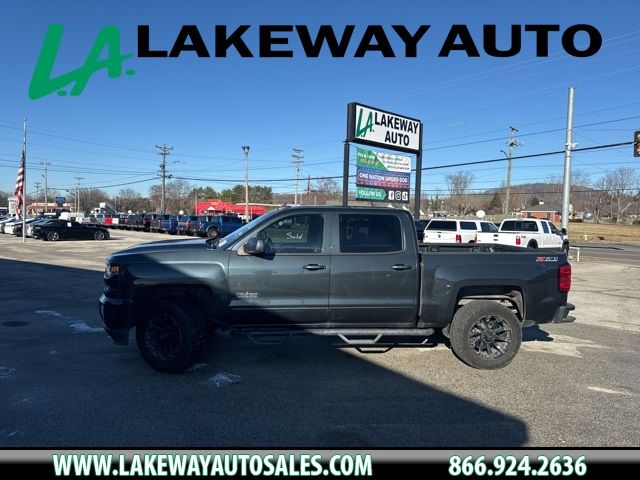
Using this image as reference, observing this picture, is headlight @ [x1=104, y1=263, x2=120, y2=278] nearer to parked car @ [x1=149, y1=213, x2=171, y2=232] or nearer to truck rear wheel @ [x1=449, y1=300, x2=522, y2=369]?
truck rear wheel @ [x1=449, y1=300, x2=522, y2=369]

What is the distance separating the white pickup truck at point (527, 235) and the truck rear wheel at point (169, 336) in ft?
61.2

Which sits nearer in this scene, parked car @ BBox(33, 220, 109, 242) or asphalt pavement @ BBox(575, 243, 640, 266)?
asphalt pavement @ BBox(575, 243, 640, 266)

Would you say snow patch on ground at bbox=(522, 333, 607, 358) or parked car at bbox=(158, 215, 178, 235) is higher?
parked car at bbox=(158, 215, 178, 235)

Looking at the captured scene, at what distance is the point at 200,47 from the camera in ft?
26.9

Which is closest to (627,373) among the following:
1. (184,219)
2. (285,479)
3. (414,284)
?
(414,284)

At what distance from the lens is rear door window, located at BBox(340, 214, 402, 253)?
553 cm

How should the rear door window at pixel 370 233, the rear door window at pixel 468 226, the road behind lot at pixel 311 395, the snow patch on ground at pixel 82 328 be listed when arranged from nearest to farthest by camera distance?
the road behind lot at pixel 311 395
the rear door window at pixel 370 233
the snow patch on ground at pixel 82 328
the rear door window at pixel 468 226

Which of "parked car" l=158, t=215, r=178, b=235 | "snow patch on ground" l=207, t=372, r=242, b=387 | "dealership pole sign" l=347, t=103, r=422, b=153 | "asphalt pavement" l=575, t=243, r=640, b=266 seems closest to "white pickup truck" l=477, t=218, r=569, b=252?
"asphalt pavement" l=575, t=243, r=640, b=266

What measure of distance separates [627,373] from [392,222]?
3.35 meters

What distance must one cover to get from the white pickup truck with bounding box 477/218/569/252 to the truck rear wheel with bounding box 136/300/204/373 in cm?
1866

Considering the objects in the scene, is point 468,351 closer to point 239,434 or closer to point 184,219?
point 239,434

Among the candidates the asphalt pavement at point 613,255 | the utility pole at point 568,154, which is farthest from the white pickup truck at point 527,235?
the asphalt pavement at point 613,255

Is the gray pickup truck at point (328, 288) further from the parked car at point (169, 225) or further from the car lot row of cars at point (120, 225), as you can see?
the parked car at point (169, 225)

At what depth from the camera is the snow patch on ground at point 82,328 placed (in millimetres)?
7059
